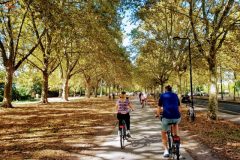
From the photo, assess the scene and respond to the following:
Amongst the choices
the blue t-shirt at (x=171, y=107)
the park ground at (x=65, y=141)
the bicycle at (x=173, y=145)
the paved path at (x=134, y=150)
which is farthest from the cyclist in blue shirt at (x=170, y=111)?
the park ground at (x=65, y=141)

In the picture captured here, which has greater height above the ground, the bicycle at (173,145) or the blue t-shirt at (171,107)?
the blue t-shirt at (171,107)

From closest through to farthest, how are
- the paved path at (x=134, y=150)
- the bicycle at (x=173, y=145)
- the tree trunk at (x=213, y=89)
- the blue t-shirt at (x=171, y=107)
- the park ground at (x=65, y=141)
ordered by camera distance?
the bicycle at (x=173, y=145), the blue t-shirt at (x=171, y=107), the paved path at (x=134, y=150), the park ground at (x=65, y=141), the tree trunk at (x=213, y=89)

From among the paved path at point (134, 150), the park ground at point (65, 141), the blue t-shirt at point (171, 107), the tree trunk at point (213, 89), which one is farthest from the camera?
the tree trunk at point (213, 89)

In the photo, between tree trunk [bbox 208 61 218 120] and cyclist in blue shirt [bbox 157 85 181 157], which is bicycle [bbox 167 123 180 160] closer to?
cyclist in blue shirt [bbox 157 85 181 157]

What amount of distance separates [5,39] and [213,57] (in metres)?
20.4

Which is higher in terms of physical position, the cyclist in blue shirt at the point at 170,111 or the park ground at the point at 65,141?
the cyclist in blue shirt at the point at 170,111

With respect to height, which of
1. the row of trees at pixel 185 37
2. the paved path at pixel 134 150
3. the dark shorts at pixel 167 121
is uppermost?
the row of trees at pixel 185 37

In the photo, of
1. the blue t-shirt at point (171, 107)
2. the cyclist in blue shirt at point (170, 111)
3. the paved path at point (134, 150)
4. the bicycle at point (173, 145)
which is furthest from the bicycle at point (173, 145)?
the paved path at point (134, 150)

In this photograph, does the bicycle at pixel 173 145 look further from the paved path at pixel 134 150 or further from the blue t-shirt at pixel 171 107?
the paved path at pixel 134 150

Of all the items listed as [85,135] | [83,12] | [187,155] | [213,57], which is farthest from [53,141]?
[213,57]

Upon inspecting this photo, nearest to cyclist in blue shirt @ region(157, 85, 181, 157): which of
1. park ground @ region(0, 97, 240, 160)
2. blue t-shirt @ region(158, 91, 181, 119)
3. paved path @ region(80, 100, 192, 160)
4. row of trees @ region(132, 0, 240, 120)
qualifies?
blue t-shirt @ region(158, 91, 181, 119)

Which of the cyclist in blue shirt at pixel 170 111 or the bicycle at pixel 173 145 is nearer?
the bicycle at pixel 173 145

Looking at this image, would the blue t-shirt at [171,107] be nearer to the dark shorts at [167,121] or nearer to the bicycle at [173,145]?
the dark shorts at [167,121]

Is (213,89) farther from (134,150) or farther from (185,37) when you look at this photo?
(185,37)
